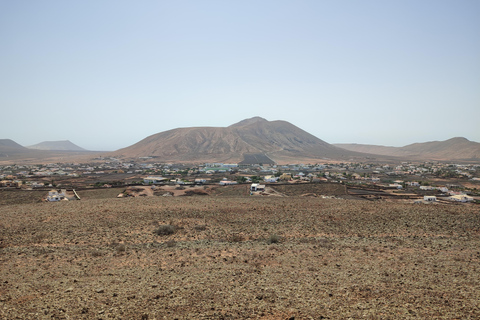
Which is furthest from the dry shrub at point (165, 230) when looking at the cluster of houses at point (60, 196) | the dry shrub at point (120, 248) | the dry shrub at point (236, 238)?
the cluster of houses at point (60, 196)

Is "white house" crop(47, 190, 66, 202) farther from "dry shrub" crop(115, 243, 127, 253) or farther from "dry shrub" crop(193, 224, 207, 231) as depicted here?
"dry shrub" crop(115, 243, 127, 253)

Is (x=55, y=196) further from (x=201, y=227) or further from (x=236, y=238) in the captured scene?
(x=236, y=238)

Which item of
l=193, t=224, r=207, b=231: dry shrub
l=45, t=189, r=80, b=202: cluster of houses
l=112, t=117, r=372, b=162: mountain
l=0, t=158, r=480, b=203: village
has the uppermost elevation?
l=112, t=117, r=372, b=162: mountain

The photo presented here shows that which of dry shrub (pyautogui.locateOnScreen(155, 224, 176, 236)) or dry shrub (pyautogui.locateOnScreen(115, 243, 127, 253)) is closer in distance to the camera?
dry shrub (pyautogui.locateOnScreen(115, 243, 127, 253))

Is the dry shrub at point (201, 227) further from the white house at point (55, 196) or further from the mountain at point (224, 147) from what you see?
the mountain at point (224, 147)

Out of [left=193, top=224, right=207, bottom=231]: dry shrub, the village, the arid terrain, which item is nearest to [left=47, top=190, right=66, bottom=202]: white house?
the village

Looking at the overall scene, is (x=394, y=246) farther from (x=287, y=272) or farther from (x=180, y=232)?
(x=180, y=232)
